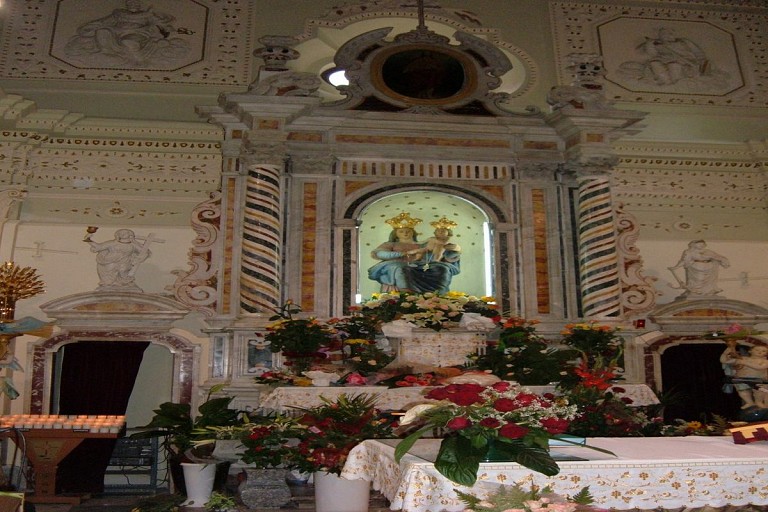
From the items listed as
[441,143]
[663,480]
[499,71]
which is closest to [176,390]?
[441,143]

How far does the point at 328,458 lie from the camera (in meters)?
5.64

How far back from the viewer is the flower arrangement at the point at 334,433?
567 cm

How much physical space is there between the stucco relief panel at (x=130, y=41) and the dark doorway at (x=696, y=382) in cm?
752

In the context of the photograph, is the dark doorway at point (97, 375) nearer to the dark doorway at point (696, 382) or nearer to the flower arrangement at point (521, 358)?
the flower arrangement at point (521, 358)

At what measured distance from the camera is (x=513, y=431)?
131 inches

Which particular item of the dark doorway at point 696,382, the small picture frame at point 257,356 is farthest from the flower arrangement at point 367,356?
the dark doorway at point 696,382

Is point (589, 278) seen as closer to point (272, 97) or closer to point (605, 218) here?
point (605, 218)

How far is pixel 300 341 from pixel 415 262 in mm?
2587

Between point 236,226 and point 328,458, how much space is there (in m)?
5.51

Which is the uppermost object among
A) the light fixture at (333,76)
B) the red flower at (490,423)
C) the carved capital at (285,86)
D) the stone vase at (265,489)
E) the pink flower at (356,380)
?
the light fixture at (333,76)

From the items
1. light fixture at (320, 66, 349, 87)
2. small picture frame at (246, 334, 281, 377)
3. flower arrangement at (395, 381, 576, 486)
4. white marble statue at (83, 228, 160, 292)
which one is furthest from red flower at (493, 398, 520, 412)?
light fixture at (320, 66, 349, 87)

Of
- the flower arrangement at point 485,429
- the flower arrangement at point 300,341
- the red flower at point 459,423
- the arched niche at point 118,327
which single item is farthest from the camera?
the arched niche at point 118,327

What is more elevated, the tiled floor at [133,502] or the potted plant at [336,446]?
the potted plant at [336,446]

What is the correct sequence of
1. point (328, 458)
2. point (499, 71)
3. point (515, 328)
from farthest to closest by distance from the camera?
point (499, 71), point (515, 328), point (328, 458)
